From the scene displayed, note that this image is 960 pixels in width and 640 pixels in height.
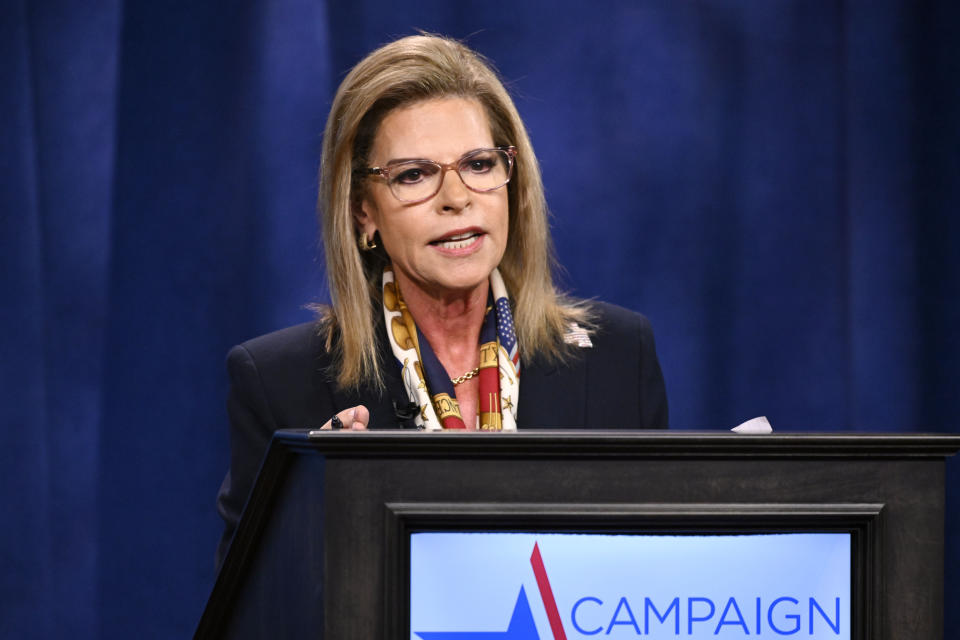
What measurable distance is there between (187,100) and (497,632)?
1854mm

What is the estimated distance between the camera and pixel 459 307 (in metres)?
1.79

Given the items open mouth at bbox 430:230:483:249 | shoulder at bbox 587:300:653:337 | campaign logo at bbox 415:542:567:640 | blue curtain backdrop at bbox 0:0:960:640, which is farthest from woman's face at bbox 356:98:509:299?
campaign logo at bbox 415:542:567:640

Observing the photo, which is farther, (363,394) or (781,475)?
(363,394)

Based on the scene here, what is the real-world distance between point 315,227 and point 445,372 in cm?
87

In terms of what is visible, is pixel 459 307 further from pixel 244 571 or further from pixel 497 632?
pixel 497 632

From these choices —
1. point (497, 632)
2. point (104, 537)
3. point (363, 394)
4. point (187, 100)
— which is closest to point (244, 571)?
point (497, 632)

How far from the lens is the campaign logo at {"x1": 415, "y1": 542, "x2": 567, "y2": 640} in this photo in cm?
84

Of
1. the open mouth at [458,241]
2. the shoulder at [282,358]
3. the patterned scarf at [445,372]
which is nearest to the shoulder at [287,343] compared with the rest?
the shoulder at [282,358]

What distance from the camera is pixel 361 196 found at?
180cm

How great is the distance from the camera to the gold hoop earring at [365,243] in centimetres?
181

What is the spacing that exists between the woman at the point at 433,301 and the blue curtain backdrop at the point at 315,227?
677 mm

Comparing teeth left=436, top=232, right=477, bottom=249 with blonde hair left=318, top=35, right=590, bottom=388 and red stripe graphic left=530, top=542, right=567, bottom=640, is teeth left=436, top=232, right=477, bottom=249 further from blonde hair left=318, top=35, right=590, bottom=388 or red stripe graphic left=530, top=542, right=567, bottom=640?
red stripe graphic left=530, top=542, right=567, bottom=640

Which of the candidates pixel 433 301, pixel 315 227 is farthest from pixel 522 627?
pixel 315 227

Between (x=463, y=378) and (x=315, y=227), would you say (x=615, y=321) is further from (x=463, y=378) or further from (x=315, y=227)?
(x=315, y=227)
